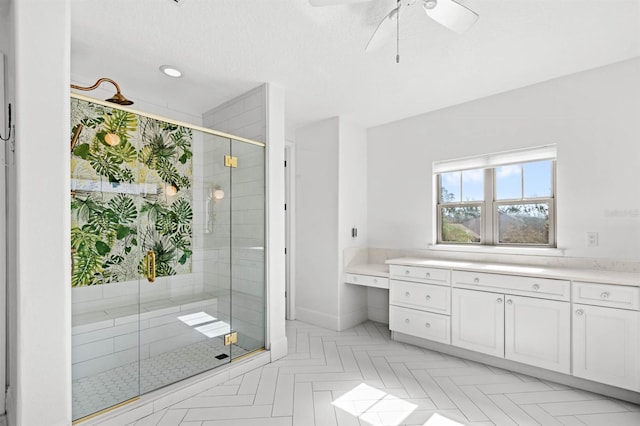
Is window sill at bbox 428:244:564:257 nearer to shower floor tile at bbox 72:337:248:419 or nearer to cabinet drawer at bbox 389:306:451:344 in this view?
cabinet drawer at bbox 389:306:451:344

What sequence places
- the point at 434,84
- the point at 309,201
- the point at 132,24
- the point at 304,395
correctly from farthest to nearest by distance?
the point at 309,201 → the point at 434,84 → the point at 304,395 → the point at 132,24

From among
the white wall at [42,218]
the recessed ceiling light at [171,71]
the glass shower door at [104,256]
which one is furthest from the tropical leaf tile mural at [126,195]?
the recessed ceiling light at [171,71]

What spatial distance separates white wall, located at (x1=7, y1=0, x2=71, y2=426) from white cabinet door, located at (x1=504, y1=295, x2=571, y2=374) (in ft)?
10.0

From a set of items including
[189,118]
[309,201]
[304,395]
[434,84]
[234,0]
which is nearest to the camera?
A: [234,0]

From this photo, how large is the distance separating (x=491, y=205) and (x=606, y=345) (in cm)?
152

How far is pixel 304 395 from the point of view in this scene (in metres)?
2.27

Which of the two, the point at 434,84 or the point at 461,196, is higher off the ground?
the point at 434,84

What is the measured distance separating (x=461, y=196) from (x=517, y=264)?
92cm

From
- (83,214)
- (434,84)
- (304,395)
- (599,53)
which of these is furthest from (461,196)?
(83,214)

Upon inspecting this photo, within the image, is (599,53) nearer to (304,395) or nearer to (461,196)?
(461,196)

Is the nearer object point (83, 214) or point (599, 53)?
point (83, 214)

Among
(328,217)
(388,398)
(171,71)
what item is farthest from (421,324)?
(171,71)

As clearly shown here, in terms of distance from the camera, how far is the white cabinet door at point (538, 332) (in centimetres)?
230

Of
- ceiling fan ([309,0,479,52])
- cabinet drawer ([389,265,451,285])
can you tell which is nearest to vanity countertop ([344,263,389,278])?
cabinet drawer ([389,265,451,285])
